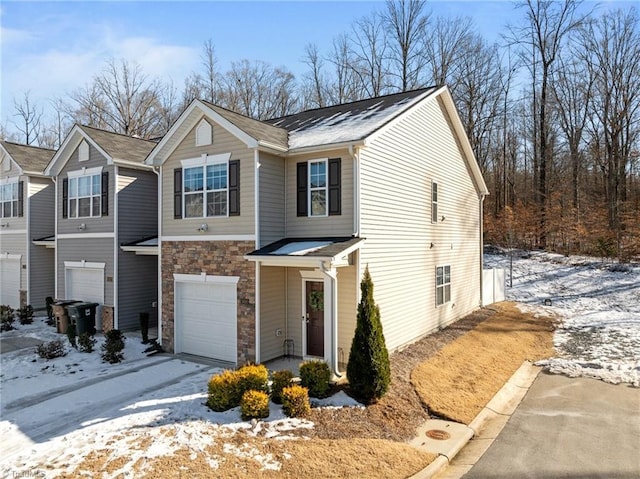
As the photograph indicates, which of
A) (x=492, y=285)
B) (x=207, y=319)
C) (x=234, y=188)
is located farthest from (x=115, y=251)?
(x=492, y=285)

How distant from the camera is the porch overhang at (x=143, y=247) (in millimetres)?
14096

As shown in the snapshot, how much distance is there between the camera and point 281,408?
816 cm

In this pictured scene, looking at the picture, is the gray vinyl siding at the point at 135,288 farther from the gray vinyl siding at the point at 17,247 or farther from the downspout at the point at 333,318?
the downspout at the point at 333,318

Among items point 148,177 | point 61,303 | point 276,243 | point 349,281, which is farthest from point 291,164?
point 61,303

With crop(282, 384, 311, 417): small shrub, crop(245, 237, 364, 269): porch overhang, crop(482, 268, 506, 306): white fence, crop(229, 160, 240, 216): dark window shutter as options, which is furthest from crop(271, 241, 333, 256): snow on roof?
crop(482, 268, 506, 306): white fence

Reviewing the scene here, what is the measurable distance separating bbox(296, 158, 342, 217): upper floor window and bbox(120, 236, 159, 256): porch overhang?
18.3 ft

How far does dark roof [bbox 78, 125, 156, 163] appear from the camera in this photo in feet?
49.8

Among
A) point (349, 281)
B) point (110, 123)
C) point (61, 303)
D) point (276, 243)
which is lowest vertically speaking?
point (61, 303)

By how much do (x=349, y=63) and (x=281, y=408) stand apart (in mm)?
30807

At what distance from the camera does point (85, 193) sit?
15.9m

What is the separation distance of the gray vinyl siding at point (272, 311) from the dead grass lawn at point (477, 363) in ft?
12.1

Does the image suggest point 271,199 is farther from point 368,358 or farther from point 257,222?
point 368,358

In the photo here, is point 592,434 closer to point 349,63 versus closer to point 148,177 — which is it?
point 148,177

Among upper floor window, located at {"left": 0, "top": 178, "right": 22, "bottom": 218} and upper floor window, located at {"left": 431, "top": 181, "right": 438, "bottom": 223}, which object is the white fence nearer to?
upper floor window, located at {"left": 431, "top": 181, "right": 438, "bottom": 223}
